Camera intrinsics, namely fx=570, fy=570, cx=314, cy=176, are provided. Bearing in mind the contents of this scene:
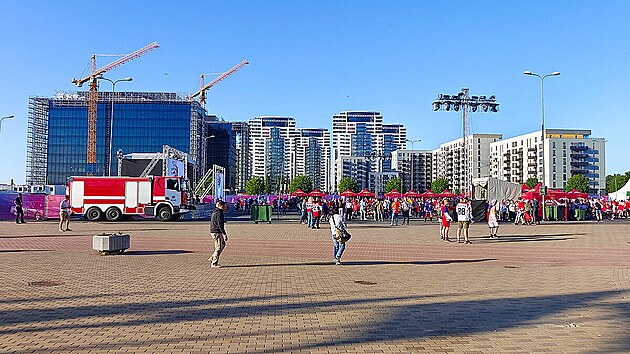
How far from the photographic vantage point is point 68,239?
71.8 feet

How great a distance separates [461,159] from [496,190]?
442 feet

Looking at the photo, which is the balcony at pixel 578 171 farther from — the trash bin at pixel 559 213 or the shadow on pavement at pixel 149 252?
the shadow on pavement at pixel 149 252

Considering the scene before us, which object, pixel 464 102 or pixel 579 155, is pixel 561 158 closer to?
pixel 579 155

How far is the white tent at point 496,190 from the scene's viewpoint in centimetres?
4041

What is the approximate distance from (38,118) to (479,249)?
12321cm

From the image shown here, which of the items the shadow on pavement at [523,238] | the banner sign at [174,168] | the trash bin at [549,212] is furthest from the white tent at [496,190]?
the banner sign at [174,168]

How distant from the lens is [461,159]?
171625mm

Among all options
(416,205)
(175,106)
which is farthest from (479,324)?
(175,106)

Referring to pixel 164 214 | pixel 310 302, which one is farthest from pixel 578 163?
pixel 310 302

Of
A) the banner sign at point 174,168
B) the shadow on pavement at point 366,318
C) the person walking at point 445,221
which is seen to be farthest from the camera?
the banner sign at point 174,168

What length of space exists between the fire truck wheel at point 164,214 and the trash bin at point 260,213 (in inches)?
237

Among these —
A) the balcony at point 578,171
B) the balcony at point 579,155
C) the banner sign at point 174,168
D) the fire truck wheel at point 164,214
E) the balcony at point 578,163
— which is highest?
the balcony at point 579,155

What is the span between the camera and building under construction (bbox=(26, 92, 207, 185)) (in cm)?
12069

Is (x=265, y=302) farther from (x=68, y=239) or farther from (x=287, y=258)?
(x=68, y=239)
